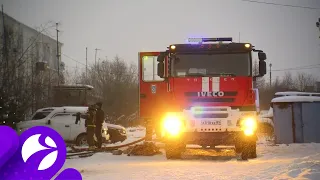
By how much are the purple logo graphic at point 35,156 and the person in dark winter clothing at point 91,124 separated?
38.7 ft

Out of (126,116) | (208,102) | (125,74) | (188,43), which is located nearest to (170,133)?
(208,102)

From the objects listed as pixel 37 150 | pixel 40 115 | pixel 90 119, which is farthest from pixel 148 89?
pixel 37 150

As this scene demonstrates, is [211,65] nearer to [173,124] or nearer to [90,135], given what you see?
[173,124]

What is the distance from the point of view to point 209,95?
10820mm

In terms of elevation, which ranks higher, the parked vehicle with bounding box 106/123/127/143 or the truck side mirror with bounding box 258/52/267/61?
the truck side mirror with bounding box 258/52/267/61

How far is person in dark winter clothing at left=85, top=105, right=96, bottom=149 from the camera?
1444 centimetres

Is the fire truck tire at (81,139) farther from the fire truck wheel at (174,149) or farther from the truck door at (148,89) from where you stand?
the fire truck wheel at (174,149)

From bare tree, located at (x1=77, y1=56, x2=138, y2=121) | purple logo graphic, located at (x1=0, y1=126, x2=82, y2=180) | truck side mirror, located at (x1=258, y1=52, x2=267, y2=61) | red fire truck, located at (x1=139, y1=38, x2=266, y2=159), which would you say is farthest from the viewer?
bare tree, located at (x1=77, y1=56, x2=138, y2=121)

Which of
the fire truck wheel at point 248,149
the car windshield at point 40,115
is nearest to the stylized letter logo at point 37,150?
the fire truck wheel at point 248,149

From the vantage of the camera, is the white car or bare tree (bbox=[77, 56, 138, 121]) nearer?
the white car

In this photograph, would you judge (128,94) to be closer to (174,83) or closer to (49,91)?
(49,91)

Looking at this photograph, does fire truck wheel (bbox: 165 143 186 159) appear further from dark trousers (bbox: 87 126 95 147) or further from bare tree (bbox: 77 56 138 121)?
bare tree (bbox: 77 56 138 121)

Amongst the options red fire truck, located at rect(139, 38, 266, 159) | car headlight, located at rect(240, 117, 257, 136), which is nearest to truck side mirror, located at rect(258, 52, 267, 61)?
red fire truck, located at rect(139, 38, 266, 159)

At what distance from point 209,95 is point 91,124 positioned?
5.37m
